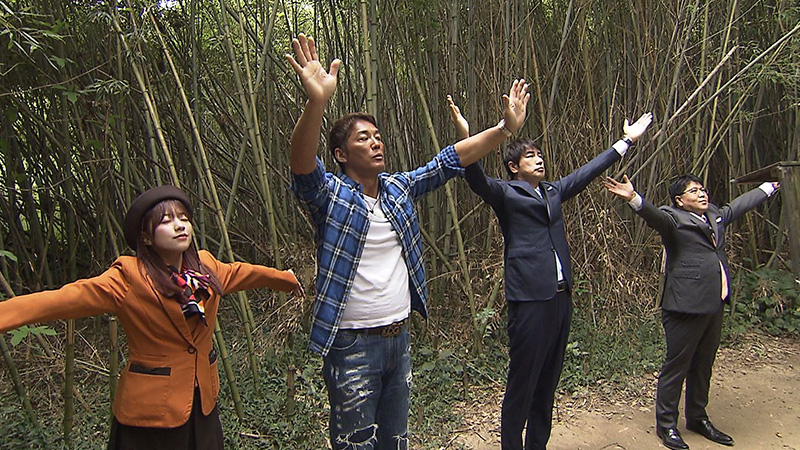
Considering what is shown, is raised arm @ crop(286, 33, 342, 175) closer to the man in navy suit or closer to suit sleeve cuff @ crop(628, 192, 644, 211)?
the man in navy suit

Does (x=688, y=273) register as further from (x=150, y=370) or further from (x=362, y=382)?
(x=150, y=370)

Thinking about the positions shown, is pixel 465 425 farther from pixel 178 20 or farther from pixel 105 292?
pixel 178 20

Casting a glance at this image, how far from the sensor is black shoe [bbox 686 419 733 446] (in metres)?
2.71

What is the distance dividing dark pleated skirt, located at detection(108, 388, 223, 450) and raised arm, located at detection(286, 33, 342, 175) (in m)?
0.70

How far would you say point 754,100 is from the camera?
183 inches

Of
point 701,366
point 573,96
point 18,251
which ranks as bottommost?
point 701,366

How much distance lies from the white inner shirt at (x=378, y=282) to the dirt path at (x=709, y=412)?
145cm

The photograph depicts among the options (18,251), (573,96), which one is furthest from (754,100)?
(18,251)

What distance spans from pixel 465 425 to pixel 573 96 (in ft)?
7.93

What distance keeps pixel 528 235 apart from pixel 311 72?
1163 mm

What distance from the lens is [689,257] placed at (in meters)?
2.62

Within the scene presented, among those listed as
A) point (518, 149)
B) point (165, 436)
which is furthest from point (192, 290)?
point (518, 149)

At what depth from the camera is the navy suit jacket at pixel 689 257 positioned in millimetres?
2568

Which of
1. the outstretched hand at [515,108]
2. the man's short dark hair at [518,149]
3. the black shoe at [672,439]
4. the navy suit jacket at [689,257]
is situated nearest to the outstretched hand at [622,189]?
the navy suit jacket at [689,257]
